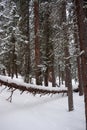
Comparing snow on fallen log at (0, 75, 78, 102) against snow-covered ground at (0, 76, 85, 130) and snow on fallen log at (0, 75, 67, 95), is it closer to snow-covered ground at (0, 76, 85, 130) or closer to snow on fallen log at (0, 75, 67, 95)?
snow on fallen log at (0, 75, 67, 95)

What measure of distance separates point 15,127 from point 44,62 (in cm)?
1170

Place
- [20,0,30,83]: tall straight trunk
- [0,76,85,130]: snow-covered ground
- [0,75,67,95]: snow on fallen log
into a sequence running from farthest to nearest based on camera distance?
[20,0,30,83]: tall straight trunk → [0,76,85,130]: snow-covered ground → [0,75,67,95]: snow on fallen log

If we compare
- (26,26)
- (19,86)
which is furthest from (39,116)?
(26,26)

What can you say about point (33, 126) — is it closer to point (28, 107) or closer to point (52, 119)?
point (52, 119)

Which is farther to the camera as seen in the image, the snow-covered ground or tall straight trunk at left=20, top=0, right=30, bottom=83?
tall straight trunk at left=20, top=0, right=30, bottom=83

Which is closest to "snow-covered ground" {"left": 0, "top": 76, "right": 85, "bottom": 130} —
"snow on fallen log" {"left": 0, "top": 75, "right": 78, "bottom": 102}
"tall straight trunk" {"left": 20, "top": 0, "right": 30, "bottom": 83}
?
"snow on fallen log" {"left": 0, "top": 75, "right": 78, "bottom": 102}

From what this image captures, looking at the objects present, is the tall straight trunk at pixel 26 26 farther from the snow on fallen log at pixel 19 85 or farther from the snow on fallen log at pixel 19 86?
the snow on fallen log at pixel 19 85

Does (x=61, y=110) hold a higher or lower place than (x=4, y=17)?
lower

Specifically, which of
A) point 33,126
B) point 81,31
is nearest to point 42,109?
point 33,126

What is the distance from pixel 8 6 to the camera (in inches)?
788

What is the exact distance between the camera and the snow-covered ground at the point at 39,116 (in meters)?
10.8

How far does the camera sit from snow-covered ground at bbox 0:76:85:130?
35.5 ft

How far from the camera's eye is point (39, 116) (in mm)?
12352

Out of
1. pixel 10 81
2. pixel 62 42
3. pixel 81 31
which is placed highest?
pixel 81 31
